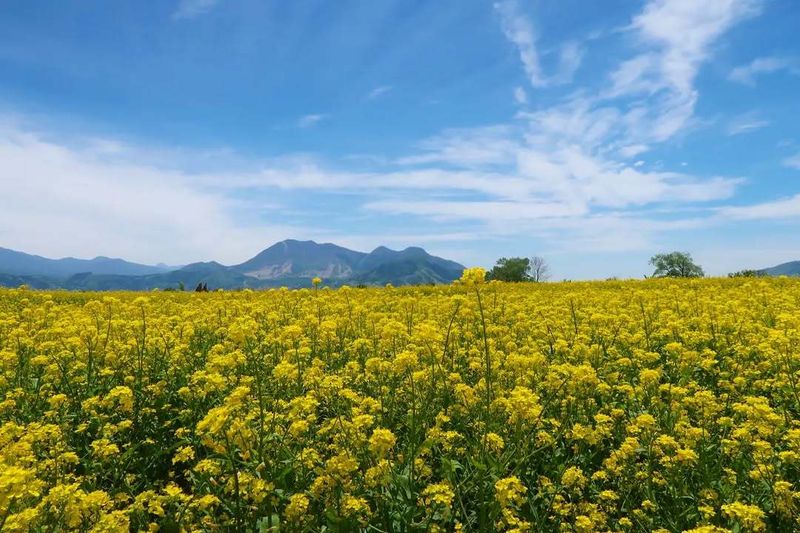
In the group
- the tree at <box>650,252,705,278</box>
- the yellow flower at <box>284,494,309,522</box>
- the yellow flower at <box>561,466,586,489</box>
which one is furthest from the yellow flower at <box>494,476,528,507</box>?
the tree at <box>650,252,705,278</box>

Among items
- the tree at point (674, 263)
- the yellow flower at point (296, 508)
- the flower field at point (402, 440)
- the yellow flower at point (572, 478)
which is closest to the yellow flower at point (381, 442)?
the flower field at point (402, 440)

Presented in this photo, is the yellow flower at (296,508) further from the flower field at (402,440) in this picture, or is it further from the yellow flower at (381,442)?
the yellow flower at (381,442)

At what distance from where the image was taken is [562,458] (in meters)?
5.17

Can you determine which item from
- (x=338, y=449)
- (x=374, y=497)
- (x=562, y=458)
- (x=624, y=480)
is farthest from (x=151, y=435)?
(x=624, y=480)

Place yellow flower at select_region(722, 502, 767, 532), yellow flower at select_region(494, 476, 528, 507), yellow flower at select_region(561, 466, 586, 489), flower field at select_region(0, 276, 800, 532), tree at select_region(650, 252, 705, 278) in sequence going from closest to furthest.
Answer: yellow flower at select_region(722, 502, 767, 532) < yellow flower at select_region(494, 476, 528, 507) < flower field at select_region(0, 276, 800, 532) < yellow flower at select_region(561, 466, 586, 489) < tree at select_region(650, 252, 705, 278)

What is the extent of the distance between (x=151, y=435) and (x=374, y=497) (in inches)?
134

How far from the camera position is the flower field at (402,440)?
146 inches

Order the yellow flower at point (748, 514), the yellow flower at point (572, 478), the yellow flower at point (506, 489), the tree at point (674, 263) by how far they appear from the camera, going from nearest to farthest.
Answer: the yellow flower at point (748, 514)
the yellow flower at point (506, 489)
the yellow flower at point (572, 478)
the tree at point (674, 263)

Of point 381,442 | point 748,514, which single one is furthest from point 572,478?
point 381,442

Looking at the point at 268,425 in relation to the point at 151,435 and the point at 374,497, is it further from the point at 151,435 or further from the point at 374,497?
the point at 151,435

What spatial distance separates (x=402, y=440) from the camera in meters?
5.12

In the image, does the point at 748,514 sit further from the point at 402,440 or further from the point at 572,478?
the point at 402,440

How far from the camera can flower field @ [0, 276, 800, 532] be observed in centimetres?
372

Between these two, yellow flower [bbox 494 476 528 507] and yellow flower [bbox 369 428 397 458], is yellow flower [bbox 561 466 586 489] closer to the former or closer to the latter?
yellow flower [bbox 494 476 528 507]
